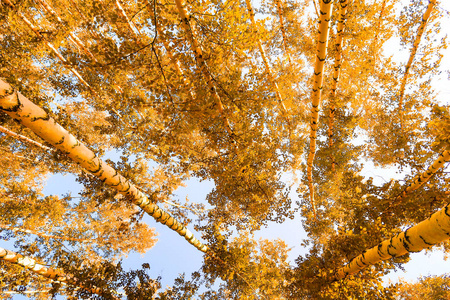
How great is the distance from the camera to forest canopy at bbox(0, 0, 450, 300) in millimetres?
3314

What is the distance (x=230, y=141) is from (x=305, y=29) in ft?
26.4

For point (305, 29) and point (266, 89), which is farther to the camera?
point (305, 29)

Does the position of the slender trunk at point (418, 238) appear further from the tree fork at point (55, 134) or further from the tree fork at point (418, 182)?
the tree fork at point (55, 134)

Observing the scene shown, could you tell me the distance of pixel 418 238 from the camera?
2.55m

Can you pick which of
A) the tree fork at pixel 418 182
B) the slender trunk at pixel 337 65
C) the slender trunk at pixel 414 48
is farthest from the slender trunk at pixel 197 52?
the slender trunk at pixel 414 48

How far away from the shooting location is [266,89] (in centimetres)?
404

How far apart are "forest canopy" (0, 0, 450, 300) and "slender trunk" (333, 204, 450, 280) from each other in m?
0.02

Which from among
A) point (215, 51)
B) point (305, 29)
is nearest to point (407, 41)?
point (305, 29)

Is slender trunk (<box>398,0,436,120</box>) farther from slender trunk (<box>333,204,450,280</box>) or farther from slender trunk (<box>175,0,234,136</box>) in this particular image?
slender trunk (<box>175,0,234,136</box>)

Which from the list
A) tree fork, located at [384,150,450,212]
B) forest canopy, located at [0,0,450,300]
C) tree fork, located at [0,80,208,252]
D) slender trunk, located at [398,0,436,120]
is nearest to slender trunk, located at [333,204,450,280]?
forest canopy, located at [0,0,450,300]

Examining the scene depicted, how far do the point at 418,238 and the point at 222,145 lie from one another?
3594 mm

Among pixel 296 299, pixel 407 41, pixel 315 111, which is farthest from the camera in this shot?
pixel 407 41

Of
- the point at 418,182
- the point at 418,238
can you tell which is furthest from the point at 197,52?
the point at 418,182

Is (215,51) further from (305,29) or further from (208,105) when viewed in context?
(305,29)
